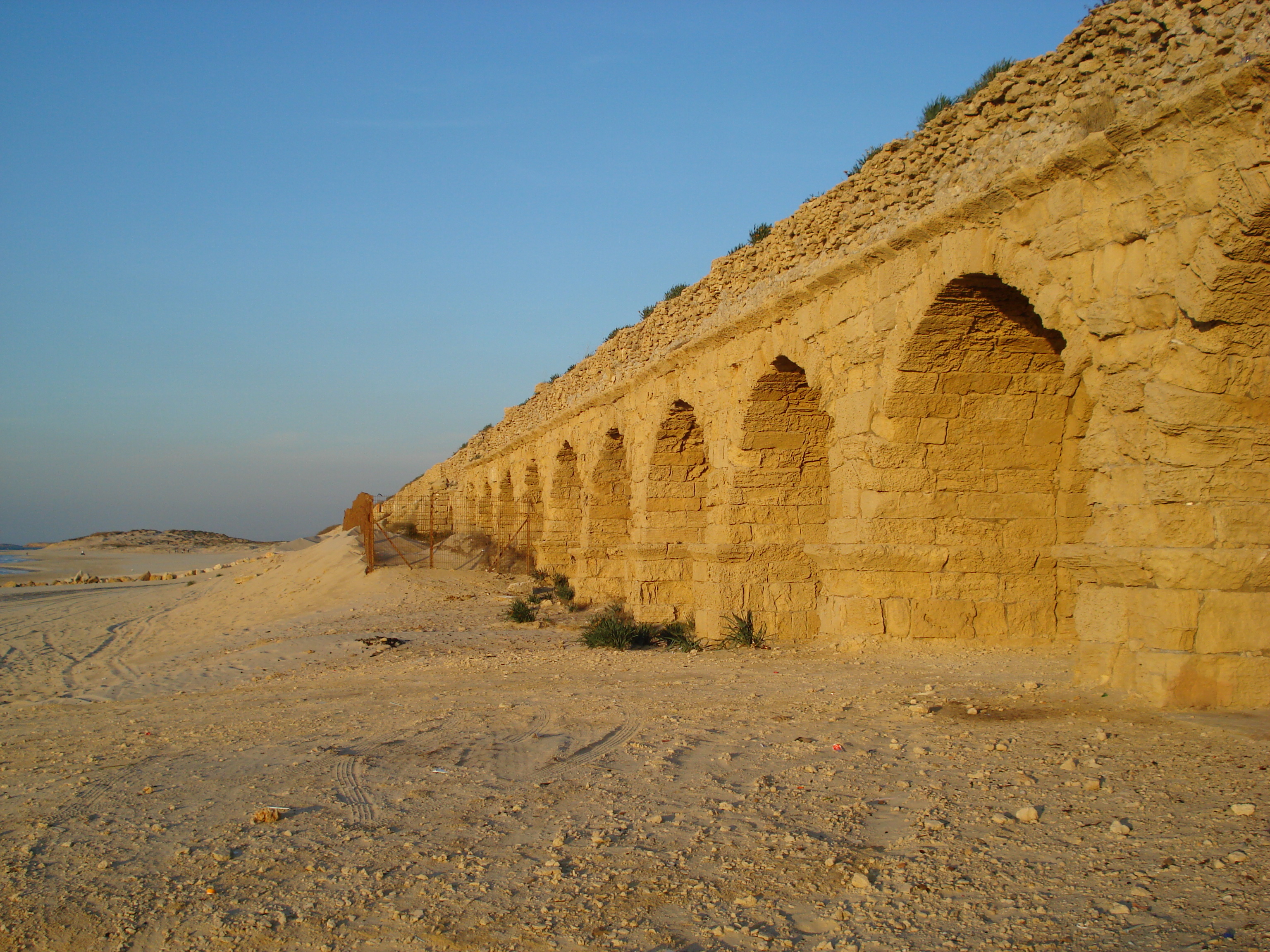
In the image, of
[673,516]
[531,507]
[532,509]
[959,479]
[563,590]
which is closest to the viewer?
[959,479]

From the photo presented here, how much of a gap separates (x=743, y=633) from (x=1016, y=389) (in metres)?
3.54

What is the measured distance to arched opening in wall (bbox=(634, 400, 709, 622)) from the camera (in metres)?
11.2

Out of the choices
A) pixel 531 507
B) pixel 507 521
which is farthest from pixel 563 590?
pixel 507 521

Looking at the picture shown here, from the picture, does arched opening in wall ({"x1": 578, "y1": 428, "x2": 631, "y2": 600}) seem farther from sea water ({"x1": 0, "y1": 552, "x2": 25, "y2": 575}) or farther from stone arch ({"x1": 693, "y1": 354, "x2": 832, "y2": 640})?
sea water ({"x1": 0, "y1": 552, "x2": 25, "y2": 575})

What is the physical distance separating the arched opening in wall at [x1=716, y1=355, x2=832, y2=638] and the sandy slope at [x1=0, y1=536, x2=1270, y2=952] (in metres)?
2.32

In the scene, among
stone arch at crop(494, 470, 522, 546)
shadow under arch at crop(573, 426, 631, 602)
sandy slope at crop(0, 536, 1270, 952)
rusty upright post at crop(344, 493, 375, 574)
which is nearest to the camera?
sandy slope at crop(0, 536, 1270, 952)

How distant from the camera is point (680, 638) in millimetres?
9414

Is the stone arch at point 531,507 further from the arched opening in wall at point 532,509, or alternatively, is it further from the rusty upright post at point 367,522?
the rusty upright post at point 367,522

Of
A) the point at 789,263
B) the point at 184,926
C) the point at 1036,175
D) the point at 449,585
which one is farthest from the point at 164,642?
the point at 1036,175

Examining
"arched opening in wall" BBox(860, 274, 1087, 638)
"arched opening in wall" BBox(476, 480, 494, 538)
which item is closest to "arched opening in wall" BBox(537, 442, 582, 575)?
"arched opening in wall" BBox(476, 480, 494, 538)

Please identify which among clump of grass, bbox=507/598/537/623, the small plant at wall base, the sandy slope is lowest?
the sandy slope

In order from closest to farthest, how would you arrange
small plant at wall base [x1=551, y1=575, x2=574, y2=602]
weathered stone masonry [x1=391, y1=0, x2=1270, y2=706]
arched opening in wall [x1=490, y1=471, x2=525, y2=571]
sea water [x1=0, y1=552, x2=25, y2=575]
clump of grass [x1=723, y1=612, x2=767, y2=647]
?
weathered stone masonry [x1=391, y1=0, x2=1270, y2=706] < clump of grass [x1=723, y1=612, x2=767, y2=647] < small plant at wall base [x1=551, y1=575, x2=574, y2=602] < arched opening in wall [x1=490, y1=471, x2=525, y2=571] < sea water [x1=0, y1=552, x2=25, y2=575]

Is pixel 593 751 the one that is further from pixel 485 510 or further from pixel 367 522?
pixel 485 510

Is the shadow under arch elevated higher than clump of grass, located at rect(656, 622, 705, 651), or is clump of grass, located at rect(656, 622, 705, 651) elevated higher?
the shadow under arch
